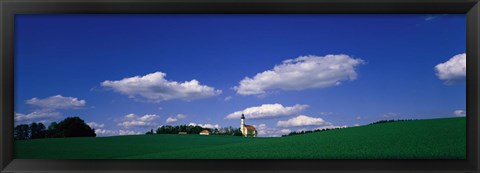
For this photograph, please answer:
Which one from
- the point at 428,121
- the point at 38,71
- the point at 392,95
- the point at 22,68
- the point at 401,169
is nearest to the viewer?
the point at 401,169

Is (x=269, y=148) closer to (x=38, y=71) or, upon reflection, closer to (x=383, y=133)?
(x=383, y=133)

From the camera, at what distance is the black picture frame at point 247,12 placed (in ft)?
7.61

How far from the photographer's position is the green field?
266 cm

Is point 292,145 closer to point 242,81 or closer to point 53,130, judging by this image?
point 242,81

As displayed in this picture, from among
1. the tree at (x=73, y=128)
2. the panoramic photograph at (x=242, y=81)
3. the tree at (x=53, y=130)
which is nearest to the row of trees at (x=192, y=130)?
the panoramic photograph at (x=242, y=81)

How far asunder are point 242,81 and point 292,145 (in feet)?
2.00

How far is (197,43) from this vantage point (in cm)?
300

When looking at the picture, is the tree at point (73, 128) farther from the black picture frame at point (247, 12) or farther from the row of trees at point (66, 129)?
the black picture frame at point (247, 12)

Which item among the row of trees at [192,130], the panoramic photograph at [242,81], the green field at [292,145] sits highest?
the panoramic photograph at [242,81]

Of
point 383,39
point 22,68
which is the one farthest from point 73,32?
point 383,39

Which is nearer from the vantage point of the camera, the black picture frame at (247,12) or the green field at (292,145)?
the black picture frame at (247,12)

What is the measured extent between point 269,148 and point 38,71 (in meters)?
1.64

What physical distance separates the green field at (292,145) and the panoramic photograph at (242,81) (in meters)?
0.02

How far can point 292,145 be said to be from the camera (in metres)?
3.12
